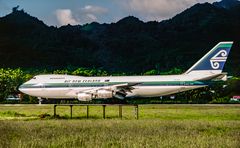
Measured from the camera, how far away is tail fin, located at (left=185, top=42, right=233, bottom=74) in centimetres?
9412

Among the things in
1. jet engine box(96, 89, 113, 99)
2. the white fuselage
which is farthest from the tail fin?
jet engine box(96, 89, 113, 99)

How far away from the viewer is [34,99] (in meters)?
110

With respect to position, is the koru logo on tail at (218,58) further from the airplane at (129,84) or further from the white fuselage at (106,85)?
the white fuselage at (106,85)

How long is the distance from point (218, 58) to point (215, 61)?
2.78 ft

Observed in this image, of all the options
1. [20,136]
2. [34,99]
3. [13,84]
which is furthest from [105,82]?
[20,136]

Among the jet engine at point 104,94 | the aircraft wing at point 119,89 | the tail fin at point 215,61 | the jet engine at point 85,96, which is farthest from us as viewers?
the tail fin at point 215,61

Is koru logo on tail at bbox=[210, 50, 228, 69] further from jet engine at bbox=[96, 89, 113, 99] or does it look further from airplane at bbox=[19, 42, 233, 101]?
jet engine at bbox=[96, 89, 113, 99]

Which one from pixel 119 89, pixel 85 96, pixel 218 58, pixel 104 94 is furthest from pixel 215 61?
pixel 85 96

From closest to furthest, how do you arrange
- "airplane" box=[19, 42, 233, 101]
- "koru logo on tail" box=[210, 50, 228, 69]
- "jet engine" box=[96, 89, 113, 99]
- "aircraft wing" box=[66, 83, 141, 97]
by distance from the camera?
"jet engine" box=[96, 89, 113, 99], "aircraft wing" box=[66, 83, 141, 97], "airplane" box=[19, 42, 233, 101], "koru logo on tail" box=[210, 50, 228, 69]

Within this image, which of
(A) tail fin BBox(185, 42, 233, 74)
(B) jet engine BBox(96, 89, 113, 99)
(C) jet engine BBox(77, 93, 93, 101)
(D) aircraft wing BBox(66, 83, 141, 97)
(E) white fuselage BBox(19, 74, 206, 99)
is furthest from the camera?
(A) tail fin BBox(185, 42, 233, 74)

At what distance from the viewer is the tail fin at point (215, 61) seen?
94125mm

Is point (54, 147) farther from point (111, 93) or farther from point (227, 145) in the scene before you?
point (111, 93)

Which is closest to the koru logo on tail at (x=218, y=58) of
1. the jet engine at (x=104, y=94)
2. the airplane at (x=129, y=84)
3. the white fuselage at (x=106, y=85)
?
the airplane at (x=129, y=84)

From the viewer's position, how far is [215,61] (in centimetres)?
9506
